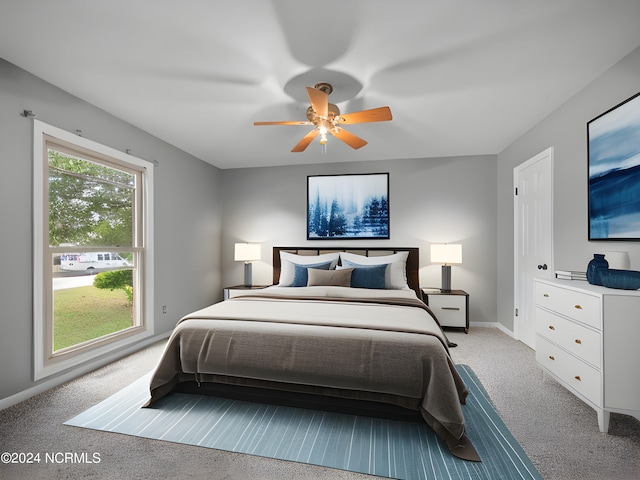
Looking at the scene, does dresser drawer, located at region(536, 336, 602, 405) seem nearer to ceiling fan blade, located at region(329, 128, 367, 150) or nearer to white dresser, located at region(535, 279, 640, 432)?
white dresser, located at region(535, 279, 640, 432)

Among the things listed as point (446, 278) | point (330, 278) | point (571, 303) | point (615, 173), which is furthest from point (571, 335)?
point (330, 278)

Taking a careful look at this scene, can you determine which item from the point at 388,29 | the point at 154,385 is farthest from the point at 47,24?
the point at 154,385

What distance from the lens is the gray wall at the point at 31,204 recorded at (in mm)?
2236

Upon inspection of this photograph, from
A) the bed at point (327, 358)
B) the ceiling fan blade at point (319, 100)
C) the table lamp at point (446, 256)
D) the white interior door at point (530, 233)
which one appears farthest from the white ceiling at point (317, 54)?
the bed at point (327, 358)

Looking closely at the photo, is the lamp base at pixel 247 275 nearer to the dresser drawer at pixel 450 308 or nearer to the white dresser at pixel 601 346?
the dresser drawer at pixel 450 308

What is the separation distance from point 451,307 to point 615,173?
7.92 ft

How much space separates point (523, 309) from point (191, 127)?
4470 millimetres

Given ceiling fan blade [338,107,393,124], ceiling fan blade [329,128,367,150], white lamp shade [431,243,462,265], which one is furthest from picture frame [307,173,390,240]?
ceiling fan blade [338,107,393,124]

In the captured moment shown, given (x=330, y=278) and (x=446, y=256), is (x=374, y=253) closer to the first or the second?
(x=446, y=256)

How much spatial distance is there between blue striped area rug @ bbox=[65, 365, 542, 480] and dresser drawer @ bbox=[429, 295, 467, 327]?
1.78 m

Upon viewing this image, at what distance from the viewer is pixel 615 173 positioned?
2.18 meters

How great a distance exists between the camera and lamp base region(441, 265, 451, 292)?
4305 millimetres

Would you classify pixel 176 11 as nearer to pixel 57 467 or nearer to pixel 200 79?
pixel 200 79

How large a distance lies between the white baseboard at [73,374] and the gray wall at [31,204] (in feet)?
0.16
